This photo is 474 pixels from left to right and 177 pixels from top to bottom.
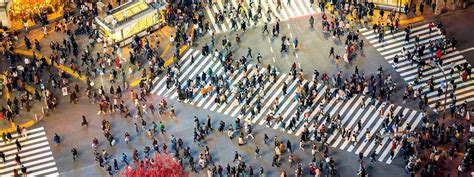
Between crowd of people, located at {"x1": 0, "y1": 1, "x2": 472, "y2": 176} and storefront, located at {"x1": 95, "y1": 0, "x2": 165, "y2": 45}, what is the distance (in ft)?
3.14

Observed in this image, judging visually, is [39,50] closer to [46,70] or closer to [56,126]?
[46,70]

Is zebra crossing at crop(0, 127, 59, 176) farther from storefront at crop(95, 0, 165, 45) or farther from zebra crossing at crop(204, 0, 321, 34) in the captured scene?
zebra crossing at crop(204, 0, 321, 34)

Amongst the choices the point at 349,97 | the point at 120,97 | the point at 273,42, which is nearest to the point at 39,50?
the point at 120,97

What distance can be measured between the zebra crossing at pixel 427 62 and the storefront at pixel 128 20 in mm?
20714

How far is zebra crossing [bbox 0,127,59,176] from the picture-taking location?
101 meters

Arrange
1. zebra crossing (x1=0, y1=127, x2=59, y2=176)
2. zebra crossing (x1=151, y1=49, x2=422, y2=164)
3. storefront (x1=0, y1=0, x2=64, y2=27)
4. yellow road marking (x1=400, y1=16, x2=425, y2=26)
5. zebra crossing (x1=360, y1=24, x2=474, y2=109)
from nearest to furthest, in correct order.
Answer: zebra crossing (x1=0, y1=127, x2=59, y2=176)
zebra crossing (x1=151, y1=49, x2=422, y2=164)
zebra crossing (x1=360, y1=24, x2=474, y2=109)
yellow road marking (x1=400, y1=16, x2=425, y2=26)
storefront (x1=0, y1=0, x2=64, y2=27)

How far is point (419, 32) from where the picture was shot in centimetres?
11325

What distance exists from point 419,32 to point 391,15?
3.21 metres

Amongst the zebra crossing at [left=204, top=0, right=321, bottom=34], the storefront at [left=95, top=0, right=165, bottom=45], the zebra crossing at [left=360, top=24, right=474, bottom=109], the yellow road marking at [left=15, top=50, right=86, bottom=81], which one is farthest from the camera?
the zebra crossing at [left=204, top=0, right=321, bottom=34]

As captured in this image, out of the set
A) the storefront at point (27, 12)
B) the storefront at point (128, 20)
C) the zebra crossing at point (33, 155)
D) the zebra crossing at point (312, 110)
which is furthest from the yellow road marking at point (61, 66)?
the zebra crossing at point (33, 155)

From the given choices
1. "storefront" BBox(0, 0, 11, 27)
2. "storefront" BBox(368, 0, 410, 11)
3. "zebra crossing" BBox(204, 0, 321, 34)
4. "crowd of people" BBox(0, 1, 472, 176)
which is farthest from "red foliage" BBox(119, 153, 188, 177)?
"storefront" BBox(368, 0, 410, 11)

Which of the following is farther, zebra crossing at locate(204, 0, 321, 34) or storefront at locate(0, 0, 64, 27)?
zebra crossing at locate(204, 0, 321, 34)

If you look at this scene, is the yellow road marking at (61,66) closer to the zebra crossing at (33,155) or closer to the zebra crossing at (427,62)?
the zebra crossing at (33,155)

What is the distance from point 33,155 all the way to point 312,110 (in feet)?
83.0
